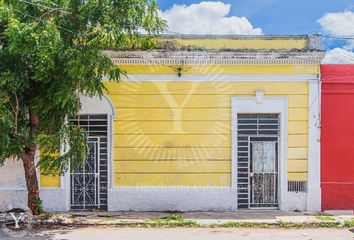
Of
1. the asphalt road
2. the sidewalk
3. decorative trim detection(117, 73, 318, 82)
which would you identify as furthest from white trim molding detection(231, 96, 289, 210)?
the asphalt road

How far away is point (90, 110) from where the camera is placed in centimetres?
1049

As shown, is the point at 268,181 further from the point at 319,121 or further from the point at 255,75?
the point at 255,75

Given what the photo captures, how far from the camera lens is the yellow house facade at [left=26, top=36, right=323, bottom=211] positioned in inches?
414

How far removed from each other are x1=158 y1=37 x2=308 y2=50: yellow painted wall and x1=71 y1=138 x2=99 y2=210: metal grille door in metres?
3.16

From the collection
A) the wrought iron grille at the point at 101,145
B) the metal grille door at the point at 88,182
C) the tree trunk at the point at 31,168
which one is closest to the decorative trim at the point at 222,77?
the wrought iron grille at the point at 101,145

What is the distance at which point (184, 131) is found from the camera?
34.8 feet

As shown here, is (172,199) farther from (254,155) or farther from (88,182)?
(254,155)

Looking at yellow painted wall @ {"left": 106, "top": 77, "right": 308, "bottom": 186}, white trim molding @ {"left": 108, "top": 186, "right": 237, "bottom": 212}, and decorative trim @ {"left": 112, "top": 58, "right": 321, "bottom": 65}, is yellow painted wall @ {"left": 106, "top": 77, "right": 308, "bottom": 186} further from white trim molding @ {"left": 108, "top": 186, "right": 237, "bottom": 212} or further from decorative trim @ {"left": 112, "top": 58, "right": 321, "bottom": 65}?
decorative trim @ {"left": 112, "top": 58, "right": 321, "bottom": 65}

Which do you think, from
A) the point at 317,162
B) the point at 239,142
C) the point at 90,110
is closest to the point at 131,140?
the point at 90,110

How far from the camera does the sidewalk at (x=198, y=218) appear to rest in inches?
364

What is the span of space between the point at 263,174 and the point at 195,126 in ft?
6.88

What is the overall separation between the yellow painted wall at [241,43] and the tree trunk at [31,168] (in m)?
3.59

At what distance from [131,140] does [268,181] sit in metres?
3.53

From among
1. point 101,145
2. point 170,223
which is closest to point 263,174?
point 170,223
